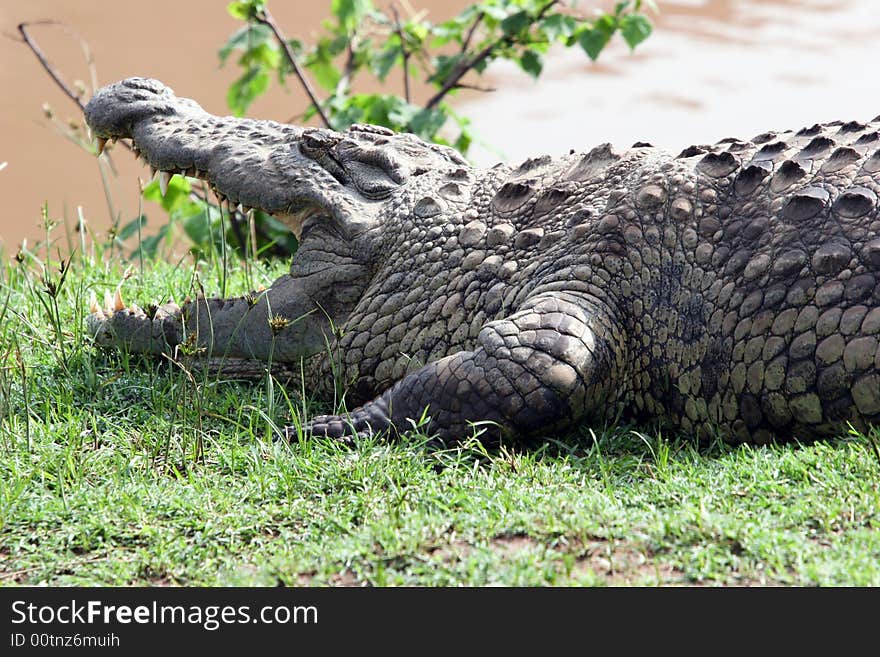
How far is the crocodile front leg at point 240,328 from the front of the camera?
156 inches

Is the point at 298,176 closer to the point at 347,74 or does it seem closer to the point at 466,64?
the point at 466,64

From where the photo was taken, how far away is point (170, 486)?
302cm

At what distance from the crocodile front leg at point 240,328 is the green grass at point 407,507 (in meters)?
0.39

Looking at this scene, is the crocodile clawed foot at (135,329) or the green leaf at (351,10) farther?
Result: the green leaf at (351,10)

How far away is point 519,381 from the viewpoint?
3.24m

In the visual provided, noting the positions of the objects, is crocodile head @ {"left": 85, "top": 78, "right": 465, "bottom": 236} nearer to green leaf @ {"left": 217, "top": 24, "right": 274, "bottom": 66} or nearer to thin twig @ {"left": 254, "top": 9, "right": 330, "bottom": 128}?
thin twig @ {"left": 254, "top": 9, "right": 330, "bottom": 128}

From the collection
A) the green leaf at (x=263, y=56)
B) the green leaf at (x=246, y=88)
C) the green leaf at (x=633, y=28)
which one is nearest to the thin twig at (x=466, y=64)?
the green leaf at (x=633, y=28)

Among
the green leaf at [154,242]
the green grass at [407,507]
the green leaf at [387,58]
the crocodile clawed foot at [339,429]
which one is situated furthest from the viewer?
the green leaf at [387,58]

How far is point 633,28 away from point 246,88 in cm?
301

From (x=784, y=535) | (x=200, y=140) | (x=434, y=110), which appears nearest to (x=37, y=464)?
(x=200, y=140)

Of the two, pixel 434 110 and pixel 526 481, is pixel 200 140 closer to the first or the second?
pixel 526 481

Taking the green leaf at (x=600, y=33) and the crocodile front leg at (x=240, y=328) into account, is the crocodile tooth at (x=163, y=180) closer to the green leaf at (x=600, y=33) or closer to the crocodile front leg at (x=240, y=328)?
the crocodile front leg at (x=240, y=328)

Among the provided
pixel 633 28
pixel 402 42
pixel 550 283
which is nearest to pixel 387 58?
pixel 402 42

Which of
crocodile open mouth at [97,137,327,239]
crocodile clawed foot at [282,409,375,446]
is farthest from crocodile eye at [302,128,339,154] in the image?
crocodile clawed foot at [282,409,375,446]
